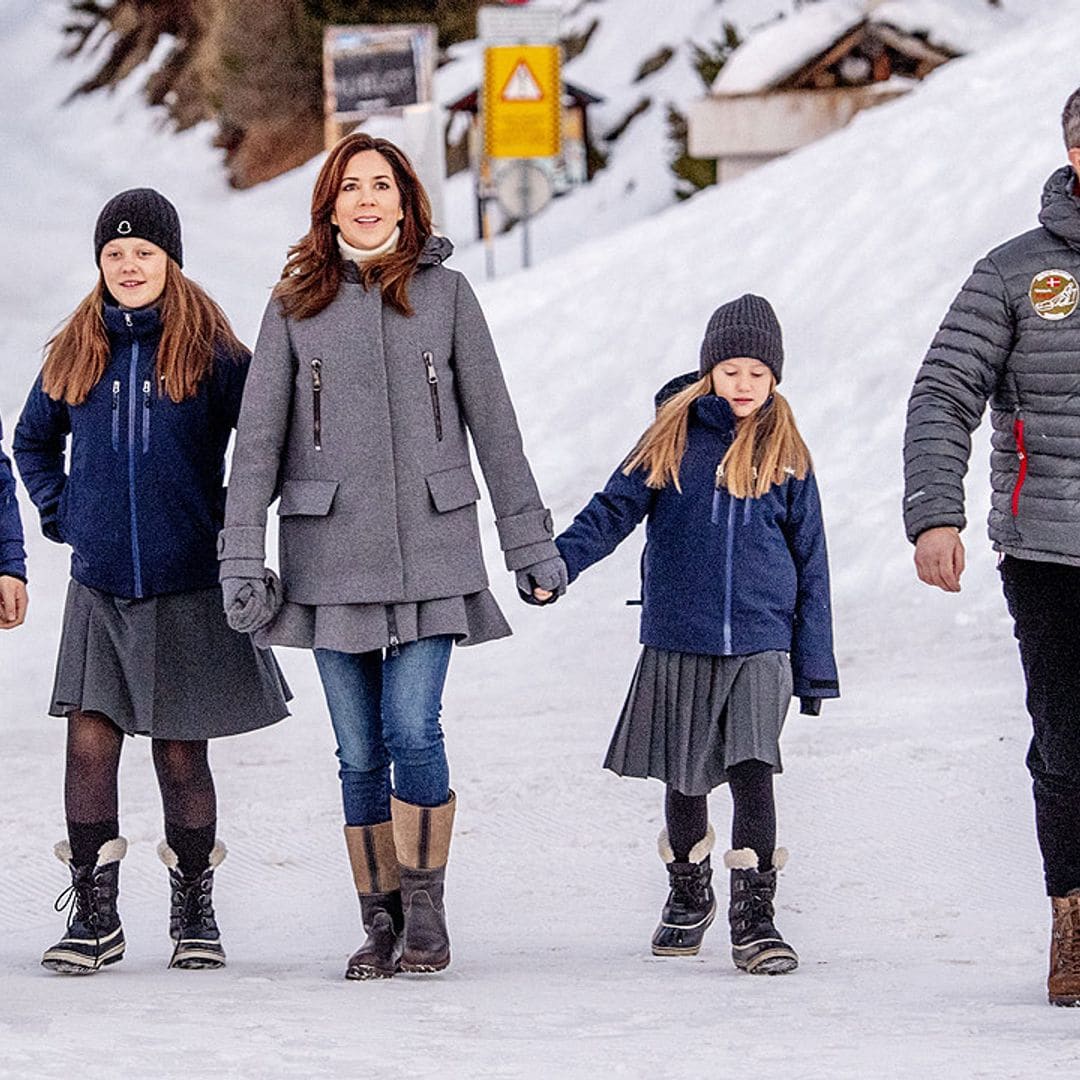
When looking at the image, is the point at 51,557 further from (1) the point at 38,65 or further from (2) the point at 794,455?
(1) the point at 38,65

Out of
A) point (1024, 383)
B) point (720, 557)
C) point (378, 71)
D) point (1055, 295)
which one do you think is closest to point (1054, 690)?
point (1024, 383)

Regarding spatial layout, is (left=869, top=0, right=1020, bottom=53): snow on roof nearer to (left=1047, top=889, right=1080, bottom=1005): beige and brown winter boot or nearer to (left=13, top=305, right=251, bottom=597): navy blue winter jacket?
(left=13, top=305, right=251, bottom=597): navy blue winter jacket

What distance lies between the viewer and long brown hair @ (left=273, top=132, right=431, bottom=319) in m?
4.46

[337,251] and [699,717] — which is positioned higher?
[337,251]

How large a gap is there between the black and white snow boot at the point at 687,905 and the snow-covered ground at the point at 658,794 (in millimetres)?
105

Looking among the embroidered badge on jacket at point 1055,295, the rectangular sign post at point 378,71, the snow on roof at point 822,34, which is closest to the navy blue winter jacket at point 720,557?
the embroidered badge on jacket at point 1055,295

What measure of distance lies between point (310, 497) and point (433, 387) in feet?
1.03

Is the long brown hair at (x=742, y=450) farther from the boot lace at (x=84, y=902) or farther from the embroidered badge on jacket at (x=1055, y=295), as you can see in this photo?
the boot lace at (x=84, y=902)

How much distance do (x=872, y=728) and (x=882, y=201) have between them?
20.7ft

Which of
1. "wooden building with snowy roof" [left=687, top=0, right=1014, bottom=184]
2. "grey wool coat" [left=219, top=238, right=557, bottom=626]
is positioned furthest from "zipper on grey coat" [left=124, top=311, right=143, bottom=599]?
"wooden building with snowy roof" [left=687, top=0, right=1014, bottom=184]

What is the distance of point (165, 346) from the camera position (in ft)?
15.2

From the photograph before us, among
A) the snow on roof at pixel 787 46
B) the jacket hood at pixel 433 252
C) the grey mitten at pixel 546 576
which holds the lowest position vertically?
the grey mitten at pixel 546 576

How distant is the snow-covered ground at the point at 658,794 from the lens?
149 inches

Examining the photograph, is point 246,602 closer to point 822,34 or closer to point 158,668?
point 158,668
